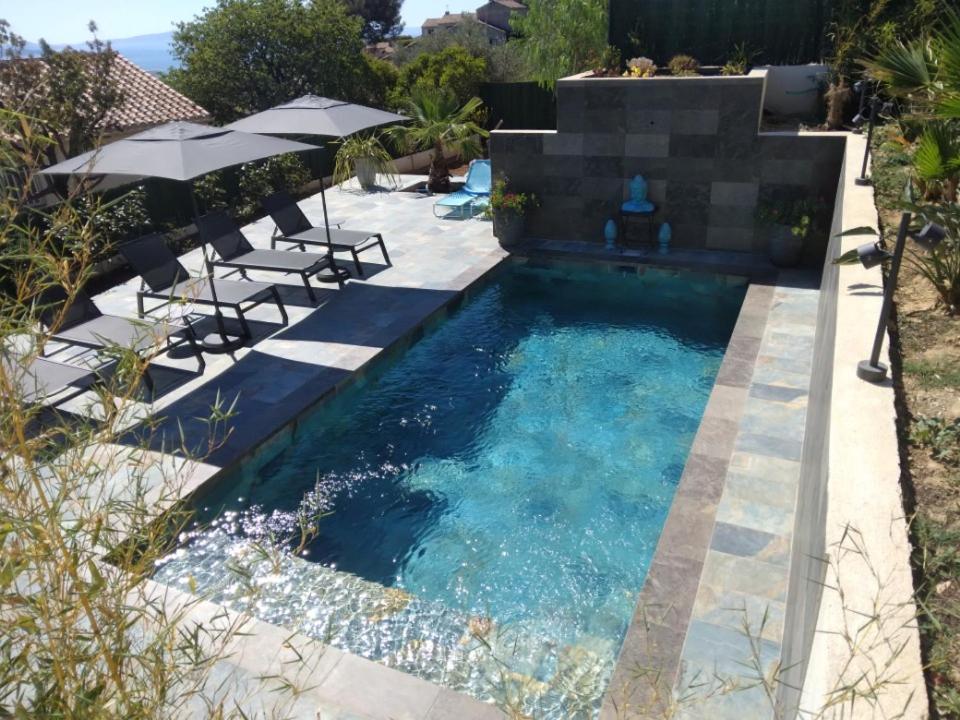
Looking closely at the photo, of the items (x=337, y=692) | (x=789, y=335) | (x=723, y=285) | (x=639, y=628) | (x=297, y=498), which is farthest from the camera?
(x=723, y=285)

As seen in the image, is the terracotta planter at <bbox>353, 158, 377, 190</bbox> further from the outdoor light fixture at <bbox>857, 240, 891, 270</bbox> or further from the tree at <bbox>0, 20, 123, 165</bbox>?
the outdoor light fixture at <bbox>857, 240, 891, 270</bbox>

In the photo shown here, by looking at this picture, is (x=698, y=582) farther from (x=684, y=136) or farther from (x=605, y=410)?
(x=684, y=136)

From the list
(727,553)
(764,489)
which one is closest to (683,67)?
(764,489)

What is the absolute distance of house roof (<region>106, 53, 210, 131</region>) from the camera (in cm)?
Result: 1961

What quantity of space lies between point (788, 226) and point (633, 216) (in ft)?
7.93

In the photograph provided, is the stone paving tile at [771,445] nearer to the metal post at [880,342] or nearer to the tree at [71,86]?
the metal post at [880,342]

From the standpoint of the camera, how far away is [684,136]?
10.2 metres

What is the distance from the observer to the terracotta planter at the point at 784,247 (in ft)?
31.9

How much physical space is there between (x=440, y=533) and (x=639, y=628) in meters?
1.95

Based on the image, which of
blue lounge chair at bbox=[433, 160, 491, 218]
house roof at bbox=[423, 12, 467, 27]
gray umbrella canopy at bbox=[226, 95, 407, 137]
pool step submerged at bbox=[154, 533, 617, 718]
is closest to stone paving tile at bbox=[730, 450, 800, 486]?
pool step submerged at bbox=[154, 533, 617, 718]

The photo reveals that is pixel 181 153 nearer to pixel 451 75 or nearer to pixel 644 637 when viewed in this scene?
pixel 644 637

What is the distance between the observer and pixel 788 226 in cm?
971

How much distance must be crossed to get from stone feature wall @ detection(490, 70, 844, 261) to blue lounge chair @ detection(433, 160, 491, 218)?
5.54 ft

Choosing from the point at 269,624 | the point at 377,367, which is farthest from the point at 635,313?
the point at 269,624
